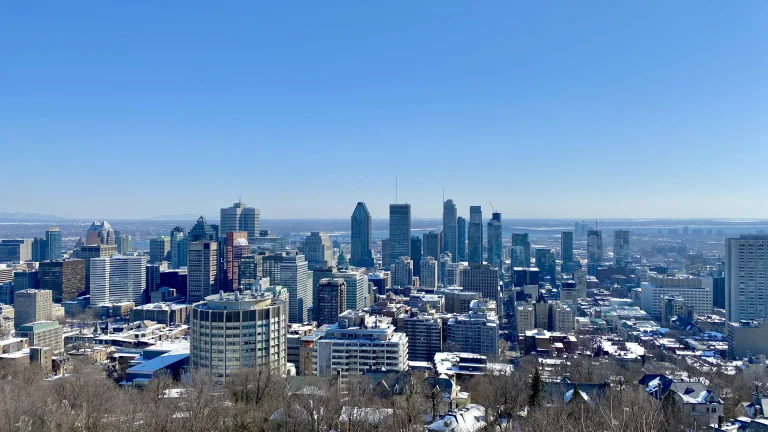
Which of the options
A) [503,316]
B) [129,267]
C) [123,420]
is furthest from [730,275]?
[129,267]

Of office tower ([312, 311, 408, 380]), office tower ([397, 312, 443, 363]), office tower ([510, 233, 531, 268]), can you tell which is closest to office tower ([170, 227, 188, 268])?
office tower ([510, 233, 531, 268])

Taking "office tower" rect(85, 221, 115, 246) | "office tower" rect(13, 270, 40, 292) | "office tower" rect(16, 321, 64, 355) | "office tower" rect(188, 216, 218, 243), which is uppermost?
"office tower" rect(188, 216, 218, 243)

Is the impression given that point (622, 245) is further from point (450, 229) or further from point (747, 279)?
point (747, 279)

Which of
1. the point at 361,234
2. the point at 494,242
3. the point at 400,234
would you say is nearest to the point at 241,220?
the point at 361,234

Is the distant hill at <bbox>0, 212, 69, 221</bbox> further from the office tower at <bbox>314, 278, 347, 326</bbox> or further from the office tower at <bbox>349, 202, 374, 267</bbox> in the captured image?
the office tower at <bbox>314, 278, 347, 326</bbox>

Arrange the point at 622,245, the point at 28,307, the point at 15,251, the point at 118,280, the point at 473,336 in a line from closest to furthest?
1. the point at 473,336
2. the point at 28,307
3. the point at 118,280
4. the point at 15,251
5. the point at 622,245

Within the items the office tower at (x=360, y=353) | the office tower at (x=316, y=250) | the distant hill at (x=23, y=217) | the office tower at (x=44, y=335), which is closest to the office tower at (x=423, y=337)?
the office tower at (x=360, y=353)

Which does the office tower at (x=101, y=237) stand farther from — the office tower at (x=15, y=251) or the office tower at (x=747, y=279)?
the office tower at (x=747, y=279)
